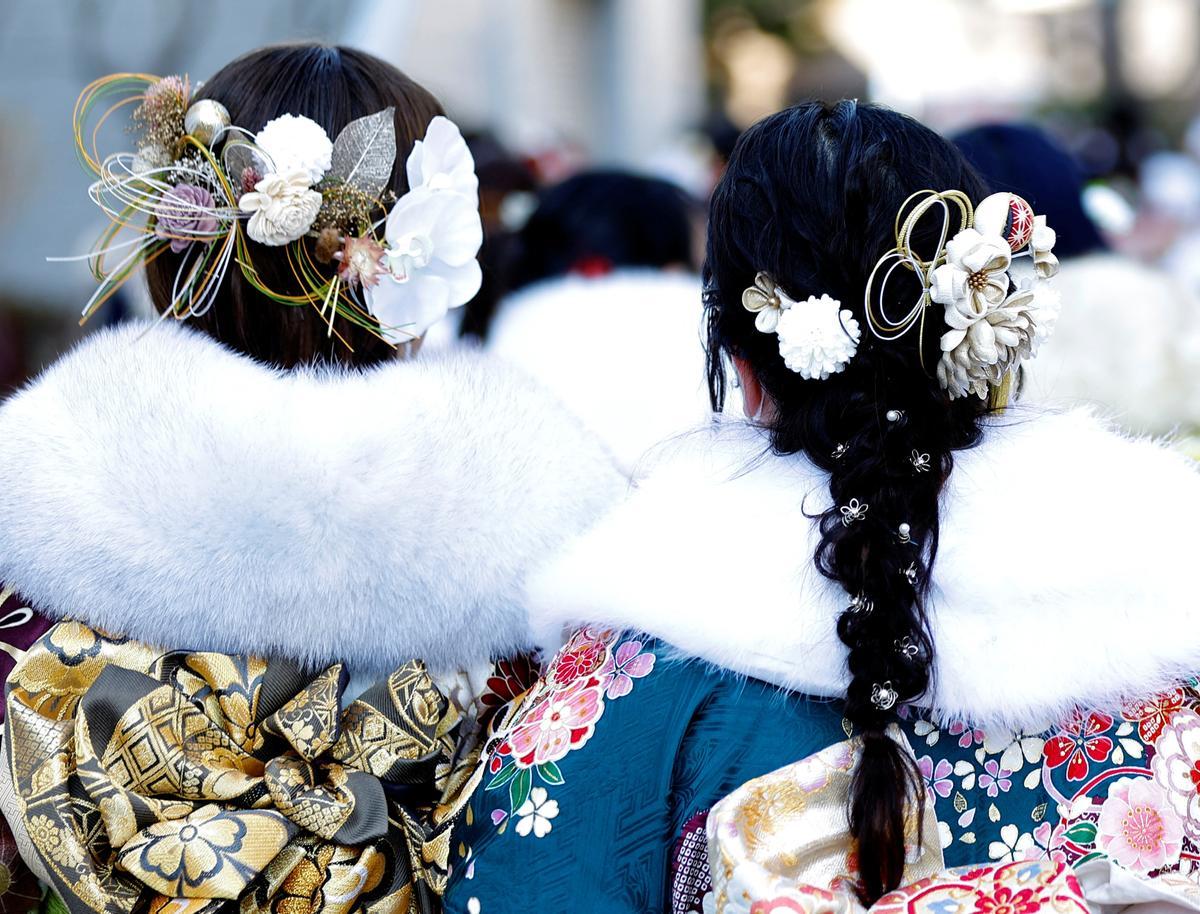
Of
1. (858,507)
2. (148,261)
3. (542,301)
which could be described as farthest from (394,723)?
(542,301)

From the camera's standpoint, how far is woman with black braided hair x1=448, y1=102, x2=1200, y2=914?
126cm

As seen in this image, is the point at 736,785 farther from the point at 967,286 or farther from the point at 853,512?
the point at 967,286

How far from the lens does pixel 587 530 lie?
1558 mm

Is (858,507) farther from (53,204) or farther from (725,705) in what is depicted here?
(53,204)

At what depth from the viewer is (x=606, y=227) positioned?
3.16 meters

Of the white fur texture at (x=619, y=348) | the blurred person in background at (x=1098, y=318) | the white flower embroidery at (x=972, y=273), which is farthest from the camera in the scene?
the blurred person in background at (x=1098, y=318)

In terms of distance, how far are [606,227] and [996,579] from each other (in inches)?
81.2

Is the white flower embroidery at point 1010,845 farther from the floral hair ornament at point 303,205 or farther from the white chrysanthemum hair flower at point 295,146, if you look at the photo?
the white chrysanthemum hair flower at point 295,146

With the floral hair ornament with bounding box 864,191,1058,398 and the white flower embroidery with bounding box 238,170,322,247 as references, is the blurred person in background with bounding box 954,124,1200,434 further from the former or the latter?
the white flower embroidery with bounding box 238,170,322,247

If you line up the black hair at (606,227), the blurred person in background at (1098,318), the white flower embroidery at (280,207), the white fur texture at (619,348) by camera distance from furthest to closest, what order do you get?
the black hair at (606,227) < the blurred person in background at (1098,318) < the white fur texture at (619,348) < the white flower embroidery at (280,207)

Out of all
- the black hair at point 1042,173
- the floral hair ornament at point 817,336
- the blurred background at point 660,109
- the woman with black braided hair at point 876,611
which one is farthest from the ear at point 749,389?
the black hair at point 1042,173

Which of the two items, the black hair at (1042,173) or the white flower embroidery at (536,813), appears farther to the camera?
the black hair at (1042,173)

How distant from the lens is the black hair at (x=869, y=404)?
1263mm

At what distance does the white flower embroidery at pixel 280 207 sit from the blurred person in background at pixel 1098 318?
164 centimetres
